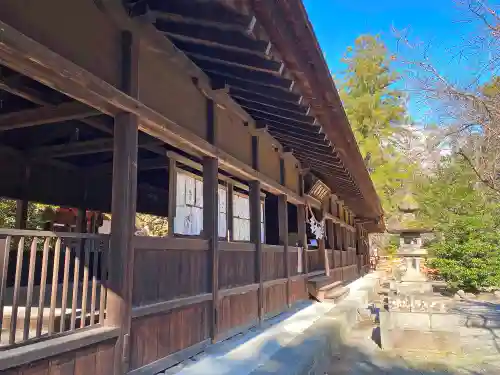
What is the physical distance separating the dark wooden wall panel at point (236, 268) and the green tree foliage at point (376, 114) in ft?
95.3

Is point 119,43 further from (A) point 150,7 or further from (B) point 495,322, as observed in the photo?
(B) point 495,322

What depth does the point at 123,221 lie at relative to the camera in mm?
3422

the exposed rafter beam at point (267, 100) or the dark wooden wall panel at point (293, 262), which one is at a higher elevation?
the exposed rafter beam at point (267, 100)

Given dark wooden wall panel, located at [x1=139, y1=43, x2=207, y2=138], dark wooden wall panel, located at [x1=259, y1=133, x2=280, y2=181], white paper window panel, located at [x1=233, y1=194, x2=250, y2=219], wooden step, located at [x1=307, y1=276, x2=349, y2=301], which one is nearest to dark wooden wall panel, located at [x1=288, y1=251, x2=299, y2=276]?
wooden step, located at [x1=307, y1=276, x2=349, y2=301]

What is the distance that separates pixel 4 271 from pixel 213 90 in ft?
11.4

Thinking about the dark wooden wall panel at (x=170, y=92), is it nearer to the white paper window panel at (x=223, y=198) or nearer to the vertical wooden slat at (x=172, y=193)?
the vertical wooden slat at (x=172, y=193)

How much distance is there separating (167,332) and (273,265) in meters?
3.71

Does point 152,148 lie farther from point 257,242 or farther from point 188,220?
point 257,242

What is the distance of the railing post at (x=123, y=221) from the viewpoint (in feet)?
11.0

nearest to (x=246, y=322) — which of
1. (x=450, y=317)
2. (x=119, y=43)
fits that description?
(x=119, y=43)

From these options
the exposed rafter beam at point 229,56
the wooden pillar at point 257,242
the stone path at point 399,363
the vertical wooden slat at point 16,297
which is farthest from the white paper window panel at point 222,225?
the vertical wooden slat at point 16,297

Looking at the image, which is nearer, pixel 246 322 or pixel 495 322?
pixel 246 322

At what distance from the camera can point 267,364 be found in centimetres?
412

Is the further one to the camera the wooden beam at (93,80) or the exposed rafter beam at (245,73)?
the exposed rafter beam at (245,73)
